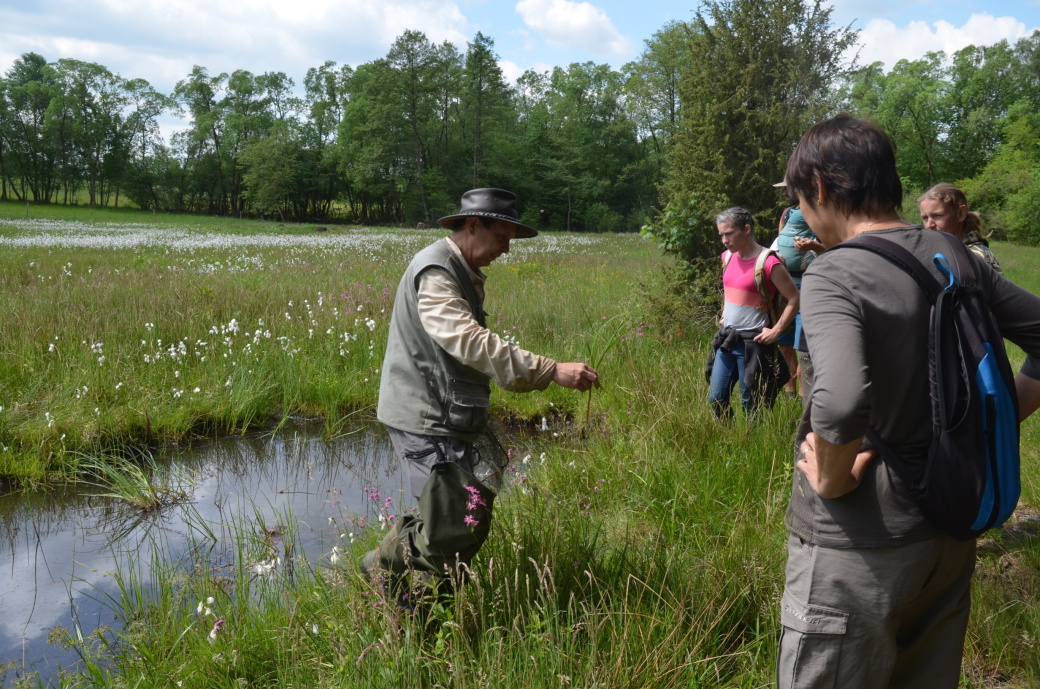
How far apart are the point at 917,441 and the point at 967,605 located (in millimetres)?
603

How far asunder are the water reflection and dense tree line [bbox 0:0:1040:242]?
36.5 metres

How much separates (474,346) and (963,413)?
1738mm

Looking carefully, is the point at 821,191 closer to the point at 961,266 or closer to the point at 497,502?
the point at 961,266

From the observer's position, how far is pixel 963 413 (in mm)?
1660

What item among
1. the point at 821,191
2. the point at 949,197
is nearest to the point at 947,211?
the point at 949,197

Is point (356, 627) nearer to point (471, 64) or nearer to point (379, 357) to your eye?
point (379, 357)

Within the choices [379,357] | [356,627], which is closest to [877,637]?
[356,627]

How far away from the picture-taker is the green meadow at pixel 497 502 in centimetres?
282

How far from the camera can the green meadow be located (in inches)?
111

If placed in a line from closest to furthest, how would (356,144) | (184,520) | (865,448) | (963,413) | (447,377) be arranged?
(963,413) < (865,448) < (447,377) < (184,520) < (356,144)

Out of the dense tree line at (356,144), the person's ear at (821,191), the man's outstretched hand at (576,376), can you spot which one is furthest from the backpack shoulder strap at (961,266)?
the dense tree line at (356,144)

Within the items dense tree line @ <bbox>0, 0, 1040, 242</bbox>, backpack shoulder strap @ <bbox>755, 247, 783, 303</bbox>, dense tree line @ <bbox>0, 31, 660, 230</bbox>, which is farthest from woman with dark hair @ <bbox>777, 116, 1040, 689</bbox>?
dense tree line @ <bbox>0, 31, 660, 230</bbox>

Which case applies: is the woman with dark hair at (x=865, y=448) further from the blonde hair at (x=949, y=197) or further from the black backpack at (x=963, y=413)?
the blonde hair at (x=949, y=197)

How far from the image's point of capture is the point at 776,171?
863 cm
